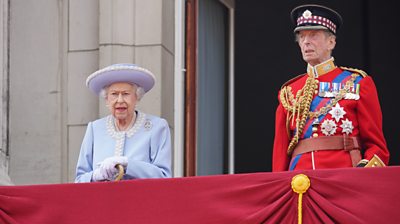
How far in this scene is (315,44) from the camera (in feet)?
26.2

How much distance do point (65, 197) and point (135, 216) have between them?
0.45 metres

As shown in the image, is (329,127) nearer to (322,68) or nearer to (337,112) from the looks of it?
(337,112)

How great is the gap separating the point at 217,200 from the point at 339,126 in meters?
1.02

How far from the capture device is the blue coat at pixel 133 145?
26.6 feet

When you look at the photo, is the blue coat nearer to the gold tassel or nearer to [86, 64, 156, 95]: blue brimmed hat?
[86, 64, 156, 95]: blue brimmed hat

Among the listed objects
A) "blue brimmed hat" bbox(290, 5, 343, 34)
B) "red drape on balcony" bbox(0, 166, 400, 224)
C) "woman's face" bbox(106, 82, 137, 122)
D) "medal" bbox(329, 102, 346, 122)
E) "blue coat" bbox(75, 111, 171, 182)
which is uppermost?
"blue brimmed hat" bbox(290, 5, 343, 34)

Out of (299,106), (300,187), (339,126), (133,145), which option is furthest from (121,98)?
(300,187)

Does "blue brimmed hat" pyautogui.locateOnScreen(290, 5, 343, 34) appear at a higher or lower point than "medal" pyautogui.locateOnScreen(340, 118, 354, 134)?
higher

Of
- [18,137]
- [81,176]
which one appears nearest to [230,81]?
[18,137]

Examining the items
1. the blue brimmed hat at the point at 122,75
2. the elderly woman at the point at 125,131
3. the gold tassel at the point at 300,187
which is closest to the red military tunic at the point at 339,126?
the gold tassel at the point at 300,187

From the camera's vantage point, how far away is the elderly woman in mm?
8141

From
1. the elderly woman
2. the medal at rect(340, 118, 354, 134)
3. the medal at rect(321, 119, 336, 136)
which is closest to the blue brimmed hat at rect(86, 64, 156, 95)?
the elderly woman

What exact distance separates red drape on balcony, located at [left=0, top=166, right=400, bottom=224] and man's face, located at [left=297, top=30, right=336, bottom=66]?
1029 millimetres

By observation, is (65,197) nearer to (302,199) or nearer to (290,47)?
(302,199)
